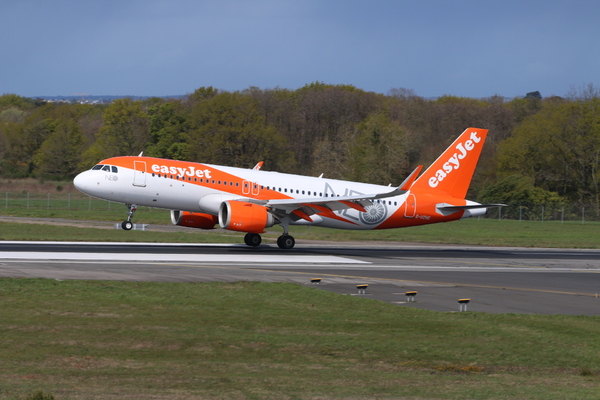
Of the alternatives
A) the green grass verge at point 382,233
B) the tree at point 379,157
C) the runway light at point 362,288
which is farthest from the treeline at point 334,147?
the runway light at point 362,288

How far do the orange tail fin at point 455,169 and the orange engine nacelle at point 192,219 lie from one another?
11.1 metres

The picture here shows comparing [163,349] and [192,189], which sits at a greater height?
[192,189]

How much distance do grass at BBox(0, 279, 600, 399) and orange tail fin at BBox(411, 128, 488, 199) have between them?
2075cm

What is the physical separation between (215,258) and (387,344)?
16.6m

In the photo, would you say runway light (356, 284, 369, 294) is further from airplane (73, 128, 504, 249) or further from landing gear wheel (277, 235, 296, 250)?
landing gear wheel (277, 235, 296, 250)

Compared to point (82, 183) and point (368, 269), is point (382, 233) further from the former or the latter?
point (82, 183)

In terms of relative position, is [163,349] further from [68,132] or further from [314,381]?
[68,132]

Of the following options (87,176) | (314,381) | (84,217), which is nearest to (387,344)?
(314,381)

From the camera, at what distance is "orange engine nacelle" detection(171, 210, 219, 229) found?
36.4 metres

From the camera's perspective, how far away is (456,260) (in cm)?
3328

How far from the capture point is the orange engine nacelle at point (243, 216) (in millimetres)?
32750

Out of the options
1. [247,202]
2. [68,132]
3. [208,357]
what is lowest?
[208,357]

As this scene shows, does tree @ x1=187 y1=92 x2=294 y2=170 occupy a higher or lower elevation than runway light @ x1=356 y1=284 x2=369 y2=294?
higher

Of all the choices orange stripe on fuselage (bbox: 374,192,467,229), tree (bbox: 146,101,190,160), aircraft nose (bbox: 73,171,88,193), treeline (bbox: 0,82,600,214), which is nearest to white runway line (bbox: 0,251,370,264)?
aircraft nose (bbox: 73,171,88,193)
